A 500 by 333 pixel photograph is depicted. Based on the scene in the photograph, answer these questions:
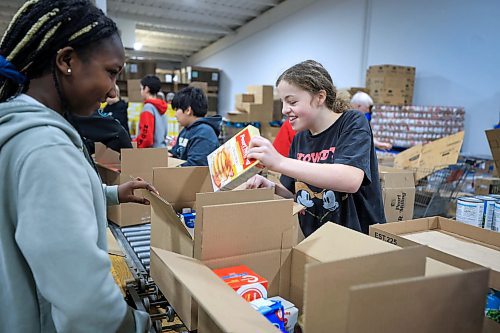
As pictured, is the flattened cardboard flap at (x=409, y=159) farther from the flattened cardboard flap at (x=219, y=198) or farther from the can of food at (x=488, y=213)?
the flattened cardboard flap at (x=219, y=198)

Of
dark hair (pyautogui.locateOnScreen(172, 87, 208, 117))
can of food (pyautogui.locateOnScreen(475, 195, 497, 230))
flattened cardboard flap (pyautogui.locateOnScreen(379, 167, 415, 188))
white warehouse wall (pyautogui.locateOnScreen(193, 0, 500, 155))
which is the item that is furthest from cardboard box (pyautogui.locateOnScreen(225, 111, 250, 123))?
can of food (pyautogui.locateOnScreen(475, 195, 497, 230))

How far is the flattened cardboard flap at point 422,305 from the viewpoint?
0.61 meters

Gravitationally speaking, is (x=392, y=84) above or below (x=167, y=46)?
below

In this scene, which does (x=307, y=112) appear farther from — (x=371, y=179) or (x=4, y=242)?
(x=4, y=242)

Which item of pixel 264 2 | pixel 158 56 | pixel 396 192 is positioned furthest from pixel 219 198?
pixel 158 56

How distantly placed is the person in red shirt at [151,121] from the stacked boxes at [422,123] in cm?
289

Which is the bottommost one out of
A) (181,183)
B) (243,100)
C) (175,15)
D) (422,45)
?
(181,183)

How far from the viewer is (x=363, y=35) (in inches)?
264

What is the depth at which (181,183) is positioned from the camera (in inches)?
64.3

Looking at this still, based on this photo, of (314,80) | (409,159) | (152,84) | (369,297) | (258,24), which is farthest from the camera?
(258,24)

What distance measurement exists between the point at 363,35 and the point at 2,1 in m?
6.99

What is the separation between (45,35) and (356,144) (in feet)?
3.42

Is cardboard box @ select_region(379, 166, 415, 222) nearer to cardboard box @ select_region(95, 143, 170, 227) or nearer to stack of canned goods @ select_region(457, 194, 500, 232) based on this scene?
stack of canned goods @ select_region(457, 194, 500, 232)

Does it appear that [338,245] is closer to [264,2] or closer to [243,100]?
[243,100]
